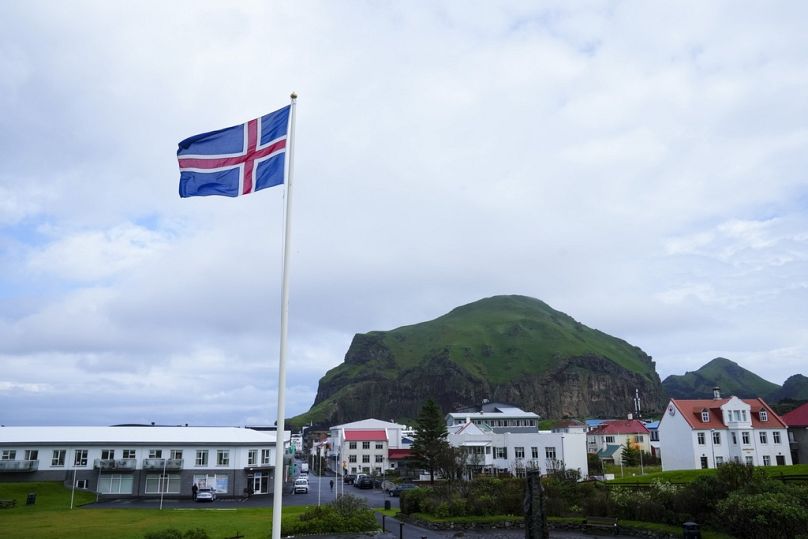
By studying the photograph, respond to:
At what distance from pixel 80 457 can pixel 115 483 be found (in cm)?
434

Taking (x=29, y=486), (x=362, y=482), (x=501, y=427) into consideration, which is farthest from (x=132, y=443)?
(x=501, y=427)

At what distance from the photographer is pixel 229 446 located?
206 ft

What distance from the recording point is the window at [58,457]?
198 ft

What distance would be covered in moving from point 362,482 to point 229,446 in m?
16.9

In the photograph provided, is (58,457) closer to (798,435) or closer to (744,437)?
(744,437)

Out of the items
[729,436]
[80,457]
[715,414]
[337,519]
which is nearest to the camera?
[337,519]

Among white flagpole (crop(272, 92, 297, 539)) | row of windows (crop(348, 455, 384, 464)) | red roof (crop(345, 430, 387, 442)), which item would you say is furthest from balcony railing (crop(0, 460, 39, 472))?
white flagpole (crop(272, 92, 297, 539))

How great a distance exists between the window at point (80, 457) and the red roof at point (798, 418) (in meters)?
72.0

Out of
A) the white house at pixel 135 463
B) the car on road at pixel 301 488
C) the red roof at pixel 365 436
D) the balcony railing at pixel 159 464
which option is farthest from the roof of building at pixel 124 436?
the red roof at pixel 365 436

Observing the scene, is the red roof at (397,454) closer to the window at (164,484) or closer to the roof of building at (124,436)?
the roof of building at (124,436)

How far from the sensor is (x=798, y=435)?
6588cm

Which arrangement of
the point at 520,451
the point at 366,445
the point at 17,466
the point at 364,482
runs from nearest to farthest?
the point at 17,466 → the point at 364,482 → the point at 520,451 → the point at 366,445

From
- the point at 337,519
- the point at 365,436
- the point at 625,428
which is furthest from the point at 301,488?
the point at 625,428

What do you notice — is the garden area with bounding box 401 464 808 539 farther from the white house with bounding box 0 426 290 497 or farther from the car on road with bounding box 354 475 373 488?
the car on road with bounding box 354 475 373 488
